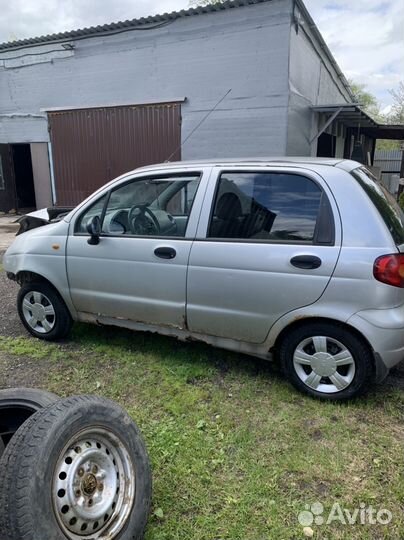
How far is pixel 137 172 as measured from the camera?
3674 millimetres

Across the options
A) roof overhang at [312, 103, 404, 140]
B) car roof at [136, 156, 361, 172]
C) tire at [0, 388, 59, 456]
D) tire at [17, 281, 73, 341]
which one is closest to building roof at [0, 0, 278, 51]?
roof overhang at [312, 103, 404, 140]

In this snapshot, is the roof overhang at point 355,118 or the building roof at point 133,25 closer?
the building roof at point 133,25

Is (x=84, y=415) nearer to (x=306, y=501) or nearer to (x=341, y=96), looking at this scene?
(x=306, y=501)

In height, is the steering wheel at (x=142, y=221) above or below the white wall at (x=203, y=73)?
below

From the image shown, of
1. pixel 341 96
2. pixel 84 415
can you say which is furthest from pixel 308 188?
pixel 341 96

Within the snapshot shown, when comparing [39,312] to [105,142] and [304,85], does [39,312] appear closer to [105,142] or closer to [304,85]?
[105,142]

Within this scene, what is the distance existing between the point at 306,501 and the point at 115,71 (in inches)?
424

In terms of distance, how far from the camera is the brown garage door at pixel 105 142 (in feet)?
33.9

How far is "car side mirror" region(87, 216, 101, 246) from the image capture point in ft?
11.7

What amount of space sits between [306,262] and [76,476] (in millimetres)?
1900

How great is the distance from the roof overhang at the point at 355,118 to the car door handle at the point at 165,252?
7478 millimetres

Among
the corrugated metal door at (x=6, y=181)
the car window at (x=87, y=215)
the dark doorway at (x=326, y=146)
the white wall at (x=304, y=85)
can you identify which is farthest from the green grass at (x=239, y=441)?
the dark doorway at (x=326, y=146)

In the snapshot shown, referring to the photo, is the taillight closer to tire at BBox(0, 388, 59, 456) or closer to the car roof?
the car roof

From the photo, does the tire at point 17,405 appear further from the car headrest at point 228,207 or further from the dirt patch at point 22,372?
the car headrest at point 228,207
